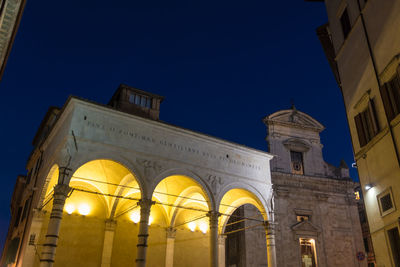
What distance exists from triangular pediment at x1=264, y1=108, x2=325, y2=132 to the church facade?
115 inches

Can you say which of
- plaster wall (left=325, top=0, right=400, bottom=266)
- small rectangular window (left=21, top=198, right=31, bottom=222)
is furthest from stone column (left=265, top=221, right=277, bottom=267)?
small rectangular window (left=21, top=198, right=31, bottom=222)

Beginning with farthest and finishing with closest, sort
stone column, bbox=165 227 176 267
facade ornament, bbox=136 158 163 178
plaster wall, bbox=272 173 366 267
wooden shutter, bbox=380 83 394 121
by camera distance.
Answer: plaster wall, bbox=272 173 366 267
stone column, bbox=165 227 176 267
facade ornament, bbox=136 158 163 178
wooden shutter, bbox=380 83 394 121

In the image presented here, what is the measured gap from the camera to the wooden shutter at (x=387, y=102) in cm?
999

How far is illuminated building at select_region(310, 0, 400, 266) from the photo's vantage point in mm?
→ 9828

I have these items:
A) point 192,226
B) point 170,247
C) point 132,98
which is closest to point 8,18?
point 132,98

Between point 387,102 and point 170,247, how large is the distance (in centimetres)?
1267

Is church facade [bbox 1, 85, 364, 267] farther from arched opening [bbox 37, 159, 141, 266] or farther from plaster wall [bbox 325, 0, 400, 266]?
plaster wall [bbox 325, 0, 400, 266]

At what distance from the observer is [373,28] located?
1088 cm

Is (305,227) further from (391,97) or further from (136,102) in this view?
(391,97)

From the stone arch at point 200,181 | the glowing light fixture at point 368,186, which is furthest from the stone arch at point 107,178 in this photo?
the glowing light fixture at point 368,186

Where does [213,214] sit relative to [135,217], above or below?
below

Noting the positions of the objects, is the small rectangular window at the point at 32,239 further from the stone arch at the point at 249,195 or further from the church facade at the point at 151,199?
the stone arch at the point at 249,195

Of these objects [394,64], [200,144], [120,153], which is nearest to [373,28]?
[394,64]

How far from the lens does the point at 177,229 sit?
747 inches
